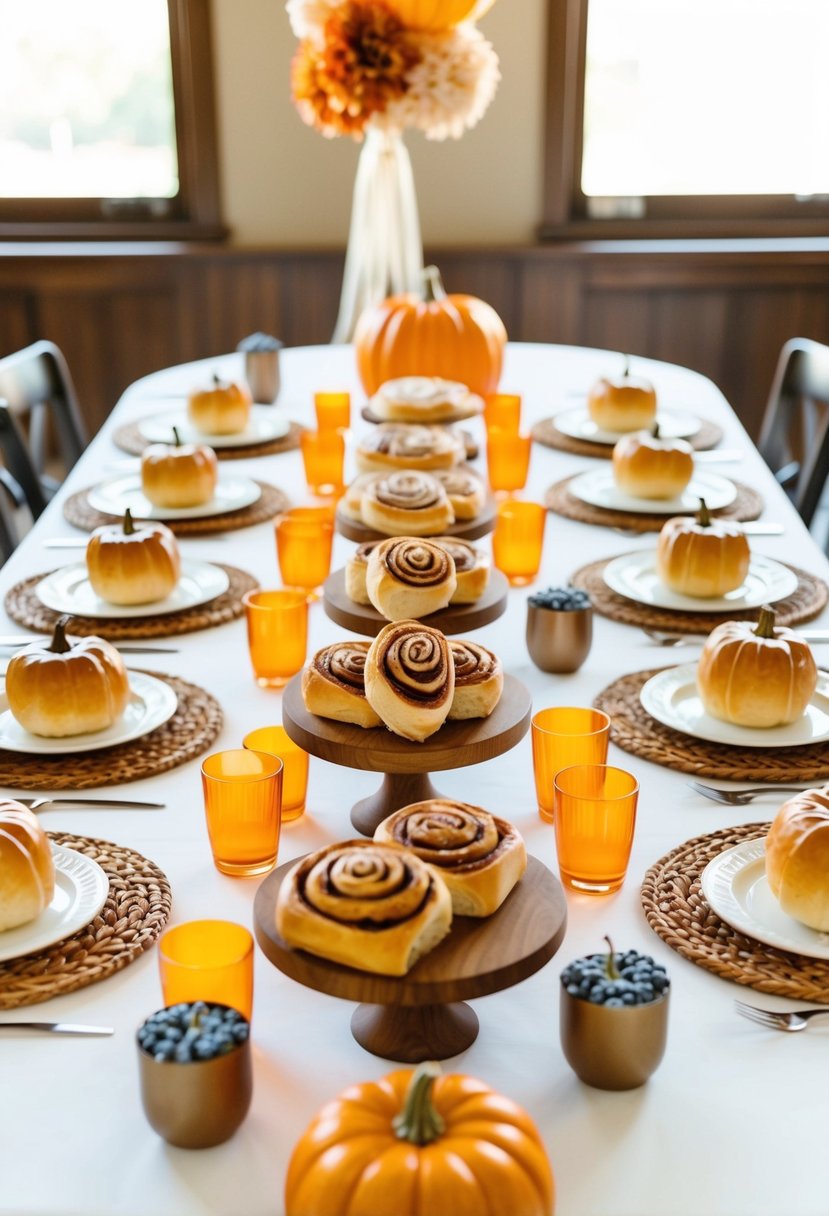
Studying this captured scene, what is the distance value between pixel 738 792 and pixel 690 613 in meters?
0.43

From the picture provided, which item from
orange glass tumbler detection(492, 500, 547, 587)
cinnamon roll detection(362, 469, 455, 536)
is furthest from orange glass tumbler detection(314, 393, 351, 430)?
cinnamon roll detection(362, 469, 455, 536)

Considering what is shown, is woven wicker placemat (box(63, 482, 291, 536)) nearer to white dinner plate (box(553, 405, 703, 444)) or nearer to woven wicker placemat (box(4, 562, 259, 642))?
woven wicker placemat (box(4, 562, 259, 642))

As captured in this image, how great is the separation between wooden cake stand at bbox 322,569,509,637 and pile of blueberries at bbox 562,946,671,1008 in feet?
1.37

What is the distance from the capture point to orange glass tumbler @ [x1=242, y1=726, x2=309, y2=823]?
46.1 inches

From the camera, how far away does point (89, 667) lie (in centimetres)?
128

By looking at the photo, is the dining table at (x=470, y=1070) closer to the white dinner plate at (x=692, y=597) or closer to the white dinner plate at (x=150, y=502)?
the white dinner plate at (x=692, y=597)

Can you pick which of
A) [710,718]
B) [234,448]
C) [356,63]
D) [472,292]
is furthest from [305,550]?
[472,292]

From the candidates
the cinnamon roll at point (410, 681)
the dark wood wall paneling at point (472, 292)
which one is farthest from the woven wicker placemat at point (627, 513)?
the dark wood wall paneling at point (472, 292)

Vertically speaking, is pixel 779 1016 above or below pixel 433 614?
below

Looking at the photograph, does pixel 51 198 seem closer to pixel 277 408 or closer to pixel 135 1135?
pixel 277 408

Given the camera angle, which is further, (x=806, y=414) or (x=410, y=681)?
(x=806, y=414)

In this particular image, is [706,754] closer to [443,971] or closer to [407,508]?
[407,508]

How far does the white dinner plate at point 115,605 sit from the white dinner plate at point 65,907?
54 cm

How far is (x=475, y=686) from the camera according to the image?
3.37 feet
